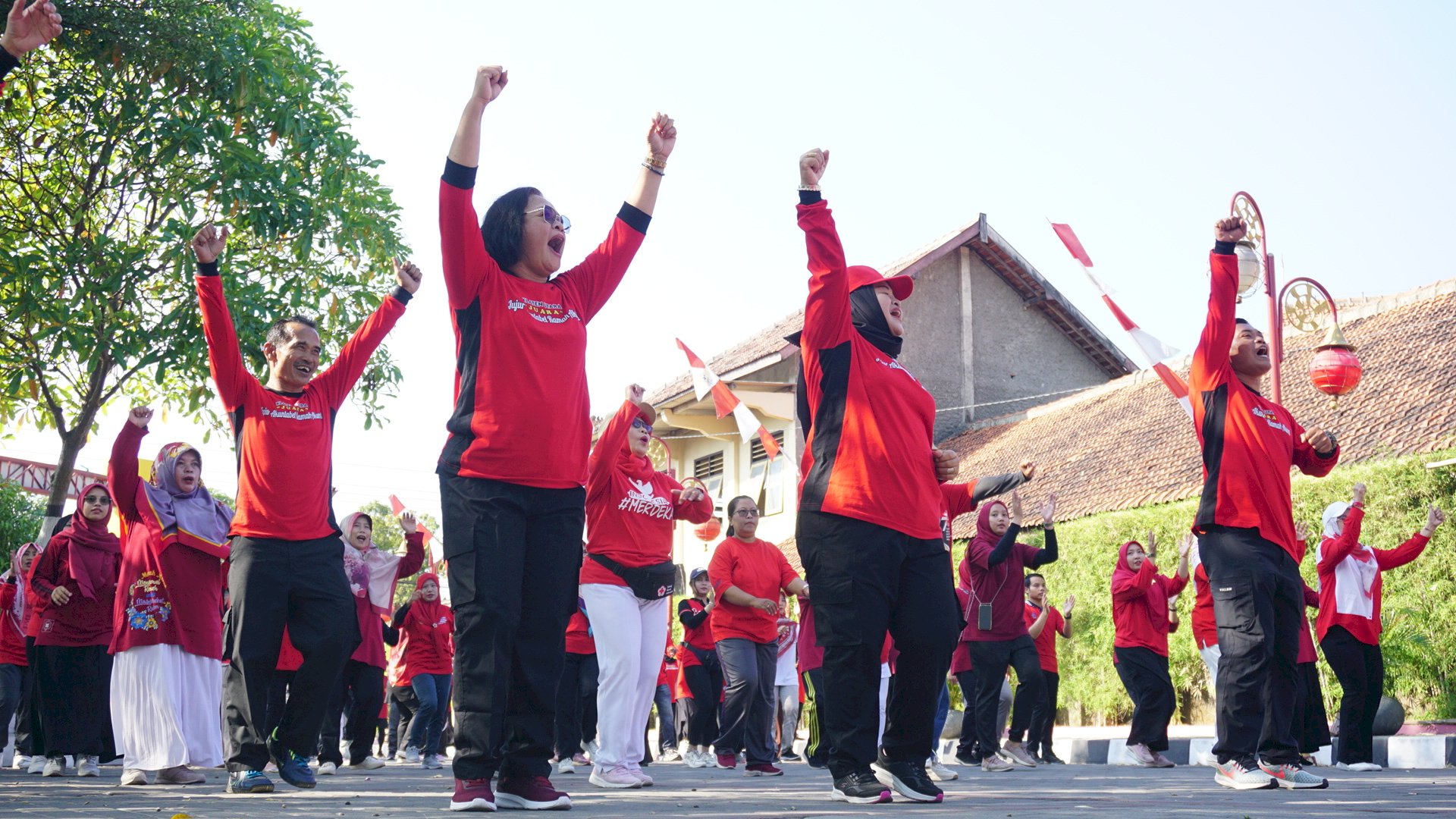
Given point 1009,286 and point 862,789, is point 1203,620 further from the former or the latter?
point 1009,286

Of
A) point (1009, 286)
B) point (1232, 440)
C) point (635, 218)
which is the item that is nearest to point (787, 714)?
point (1232, 440)

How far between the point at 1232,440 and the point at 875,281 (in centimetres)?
183

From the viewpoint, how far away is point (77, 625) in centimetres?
912

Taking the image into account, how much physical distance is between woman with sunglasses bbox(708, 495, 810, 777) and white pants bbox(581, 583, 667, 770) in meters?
1.74

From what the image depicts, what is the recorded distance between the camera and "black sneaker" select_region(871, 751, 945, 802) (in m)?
5.34

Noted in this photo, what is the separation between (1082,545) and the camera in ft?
62.6

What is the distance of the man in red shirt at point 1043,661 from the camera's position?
41.1 feet

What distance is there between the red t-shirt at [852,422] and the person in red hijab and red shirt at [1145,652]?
596cm

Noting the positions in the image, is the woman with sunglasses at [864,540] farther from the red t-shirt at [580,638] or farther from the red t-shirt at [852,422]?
the red t-shirt at [580,638]

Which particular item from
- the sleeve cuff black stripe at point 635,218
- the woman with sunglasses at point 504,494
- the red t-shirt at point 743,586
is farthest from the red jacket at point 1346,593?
the woman with sunglasses at point 504,494

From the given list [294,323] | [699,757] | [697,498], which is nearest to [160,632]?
[294,323]

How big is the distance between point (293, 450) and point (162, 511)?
1250 mm

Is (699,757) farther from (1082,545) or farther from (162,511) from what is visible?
(1082,545)

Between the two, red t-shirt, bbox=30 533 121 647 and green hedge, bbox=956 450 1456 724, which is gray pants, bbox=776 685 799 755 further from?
red t-shirt, bbox=30 533 121 647
